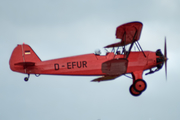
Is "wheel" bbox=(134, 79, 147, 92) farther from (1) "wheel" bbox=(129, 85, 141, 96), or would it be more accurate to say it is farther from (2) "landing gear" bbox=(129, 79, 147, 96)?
(1) "wheel" bbox=(129, 85, 141, 96)

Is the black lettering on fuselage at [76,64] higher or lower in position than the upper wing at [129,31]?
lower

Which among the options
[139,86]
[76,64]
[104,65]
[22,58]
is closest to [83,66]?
[76,64]

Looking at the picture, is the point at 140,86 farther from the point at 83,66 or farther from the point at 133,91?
the point at 83,66

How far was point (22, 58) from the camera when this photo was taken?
16.5m

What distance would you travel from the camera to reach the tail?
1589 centimetres

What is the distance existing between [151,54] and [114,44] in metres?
2.96

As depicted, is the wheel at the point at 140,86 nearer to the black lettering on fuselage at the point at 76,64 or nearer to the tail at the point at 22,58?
the black lettering on fuselage at the point at 76,64

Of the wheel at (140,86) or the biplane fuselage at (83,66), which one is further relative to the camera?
the biplane fuselage at (83,66)

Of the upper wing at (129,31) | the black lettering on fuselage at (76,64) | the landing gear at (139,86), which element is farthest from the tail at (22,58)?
the landing gear at (139,86)

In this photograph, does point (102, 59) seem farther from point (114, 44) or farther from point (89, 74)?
point (114, 44)

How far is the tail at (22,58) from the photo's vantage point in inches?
626

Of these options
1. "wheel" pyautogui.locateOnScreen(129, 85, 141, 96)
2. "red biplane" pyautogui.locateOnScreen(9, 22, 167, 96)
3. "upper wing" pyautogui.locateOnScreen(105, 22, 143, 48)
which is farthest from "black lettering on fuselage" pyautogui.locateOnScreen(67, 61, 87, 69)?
"wheel" pyautogui.locateOnScreen(129, 85, 141, 96)

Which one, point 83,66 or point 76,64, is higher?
point 76,64

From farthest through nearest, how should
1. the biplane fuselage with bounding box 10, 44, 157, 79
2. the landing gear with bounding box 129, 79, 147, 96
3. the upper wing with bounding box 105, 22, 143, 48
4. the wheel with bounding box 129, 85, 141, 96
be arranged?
the wheel with bounding box 129, 85, 141, 96 < the biplane fuselage with bounding box 10, 44, 157, 79 < the landing gear with bounding box 129, 79, 147, 96 < the upper wing with bounding box 105, 22, 143, 48
